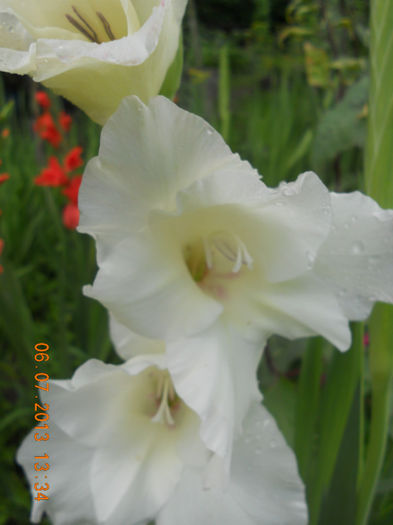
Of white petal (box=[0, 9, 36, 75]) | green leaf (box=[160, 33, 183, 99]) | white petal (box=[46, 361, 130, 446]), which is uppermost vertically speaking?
white petal (box=[0, 9, 36, 75])

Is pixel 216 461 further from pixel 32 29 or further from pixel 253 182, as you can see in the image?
pixel 32 29

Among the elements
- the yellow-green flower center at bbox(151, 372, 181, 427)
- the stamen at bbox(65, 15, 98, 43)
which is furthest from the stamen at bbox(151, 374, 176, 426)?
the stamen at bbox(65, 15, 98, 43)

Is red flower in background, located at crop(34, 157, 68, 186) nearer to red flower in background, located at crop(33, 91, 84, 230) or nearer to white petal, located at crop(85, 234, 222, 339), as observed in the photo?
red flower in background, located at crop(33, 91, 84, 230)

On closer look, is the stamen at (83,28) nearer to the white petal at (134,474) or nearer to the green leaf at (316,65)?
the white petal at (134,474)

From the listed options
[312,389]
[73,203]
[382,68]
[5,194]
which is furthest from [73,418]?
[5,194]

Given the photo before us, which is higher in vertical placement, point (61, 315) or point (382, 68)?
point (382, 68)

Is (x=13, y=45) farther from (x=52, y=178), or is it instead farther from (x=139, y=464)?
(x=52, y=178)

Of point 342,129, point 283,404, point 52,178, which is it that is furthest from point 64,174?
point 283,404

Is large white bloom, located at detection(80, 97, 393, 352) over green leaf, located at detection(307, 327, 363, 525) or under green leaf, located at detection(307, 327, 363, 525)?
over
